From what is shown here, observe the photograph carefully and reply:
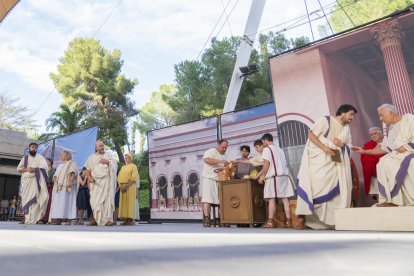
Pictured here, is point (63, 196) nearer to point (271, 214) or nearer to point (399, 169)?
point (271, 214)

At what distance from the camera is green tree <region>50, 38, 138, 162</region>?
955 inches

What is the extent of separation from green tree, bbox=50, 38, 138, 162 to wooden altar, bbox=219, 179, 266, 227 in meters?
19.8

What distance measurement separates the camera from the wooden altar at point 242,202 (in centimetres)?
483

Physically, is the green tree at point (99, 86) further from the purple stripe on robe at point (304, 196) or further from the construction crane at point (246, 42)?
the purple stripe on robe at point (304, 196)

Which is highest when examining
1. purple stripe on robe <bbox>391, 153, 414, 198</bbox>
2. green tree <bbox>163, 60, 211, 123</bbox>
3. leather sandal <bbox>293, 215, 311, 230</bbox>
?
green tree <bbox>163, 60, 211, 123</bbox>

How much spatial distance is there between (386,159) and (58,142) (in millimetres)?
8153

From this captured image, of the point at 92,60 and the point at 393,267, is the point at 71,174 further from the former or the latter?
the point at 92,60

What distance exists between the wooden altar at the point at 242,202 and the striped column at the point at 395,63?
7.29 feet

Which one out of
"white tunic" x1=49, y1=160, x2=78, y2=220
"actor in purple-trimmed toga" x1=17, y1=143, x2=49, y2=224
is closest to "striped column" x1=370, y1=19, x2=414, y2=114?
"white tunic" x1=49, y1=160, x2=78, y2=220

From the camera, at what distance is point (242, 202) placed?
4.90 m

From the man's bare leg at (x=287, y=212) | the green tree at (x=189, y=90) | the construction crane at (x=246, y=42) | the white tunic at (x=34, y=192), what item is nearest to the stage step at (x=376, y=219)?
the man's bare leg at (x=287, y=212)

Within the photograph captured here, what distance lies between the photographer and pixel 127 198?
659 centimetres

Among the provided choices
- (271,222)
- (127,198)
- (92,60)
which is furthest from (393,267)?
(92,60)

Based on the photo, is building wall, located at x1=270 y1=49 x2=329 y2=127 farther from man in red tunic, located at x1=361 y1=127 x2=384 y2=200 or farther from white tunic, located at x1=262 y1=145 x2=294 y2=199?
white tunic, located at x1=262 y1=145 x2=294 y2=199
